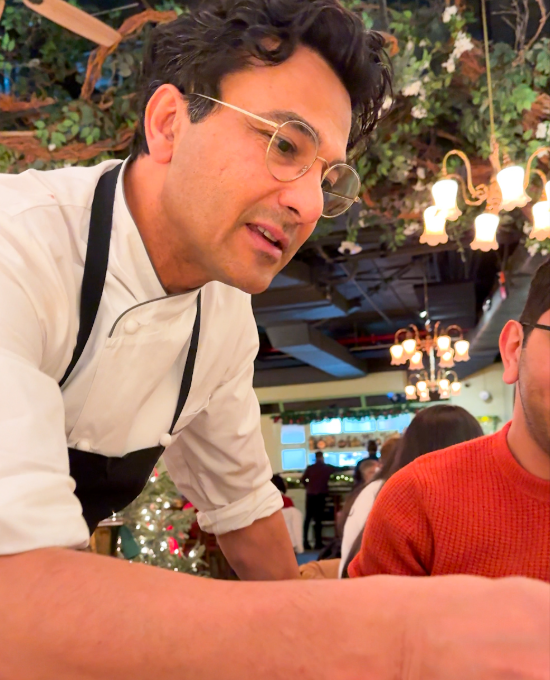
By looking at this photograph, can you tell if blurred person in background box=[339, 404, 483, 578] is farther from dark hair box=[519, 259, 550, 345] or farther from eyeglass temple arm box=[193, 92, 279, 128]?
eyeglass temple arm box=[193, 92, 279, 128]

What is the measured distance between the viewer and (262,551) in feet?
4.09

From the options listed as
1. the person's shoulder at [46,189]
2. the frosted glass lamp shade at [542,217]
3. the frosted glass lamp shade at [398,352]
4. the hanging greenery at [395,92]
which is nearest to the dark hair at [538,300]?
the person's shoulder at [46,189]

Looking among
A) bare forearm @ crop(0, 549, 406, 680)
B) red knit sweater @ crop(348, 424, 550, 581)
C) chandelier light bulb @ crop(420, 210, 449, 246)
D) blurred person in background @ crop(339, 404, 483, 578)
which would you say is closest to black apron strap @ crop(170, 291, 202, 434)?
red knit sweater @ crop(348, 424, 550, 581)

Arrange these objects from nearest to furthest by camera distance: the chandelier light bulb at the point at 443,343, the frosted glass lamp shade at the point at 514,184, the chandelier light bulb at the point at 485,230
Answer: the frosted glass lamp shade at the point at 514,184 → the chandelier light bulb at the point at 485,230 → the chandelier light bulb at the point at 443,343

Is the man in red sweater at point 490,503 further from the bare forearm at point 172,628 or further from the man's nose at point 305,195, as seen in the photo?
the bare forearm at point 172,628

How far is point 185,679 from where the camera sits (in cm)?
41

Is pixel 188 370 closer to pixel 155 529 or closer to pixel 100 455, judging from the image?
pixel 100 455

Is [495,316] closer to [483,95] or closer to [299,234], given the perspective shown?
A: [483,95]

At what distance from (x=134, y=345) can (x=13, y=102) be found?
3021 mm

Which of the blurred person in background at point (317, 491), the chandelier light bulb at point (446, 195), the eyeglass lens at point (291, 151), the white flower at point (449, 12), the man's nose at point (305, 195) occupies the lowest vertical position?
the blurred person in background at point (317, 491)

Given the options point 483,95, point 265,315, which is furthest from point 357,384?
point 483,95

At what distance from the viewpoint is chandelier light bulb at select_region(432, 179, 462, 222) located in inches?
120

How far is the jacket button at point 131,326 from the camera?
880mm

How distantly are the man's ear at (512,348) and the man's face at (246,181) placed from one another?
21.2 inches
